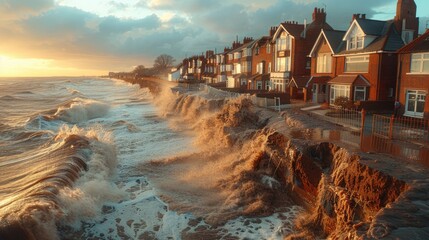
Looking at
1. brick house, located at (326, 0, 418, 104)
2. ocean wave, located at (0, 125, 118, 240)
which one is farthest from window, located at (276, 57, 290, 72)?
ocean wave, located at (0, 125, 118, 240)

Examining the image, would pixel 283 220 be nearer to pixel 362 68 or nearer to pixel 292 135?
pixel 292 135

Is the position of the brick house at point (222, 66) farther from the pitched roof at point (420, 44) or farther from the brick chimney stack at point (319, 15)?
the pitched roof at point (420, 44)

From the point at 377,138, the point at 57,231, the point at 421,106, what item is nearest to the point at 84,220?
the point at 57,231

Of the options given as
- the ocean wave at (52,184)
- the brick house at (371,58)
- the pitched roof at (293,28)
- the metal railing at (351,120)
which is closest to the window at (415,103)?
the brick house at (371,58)

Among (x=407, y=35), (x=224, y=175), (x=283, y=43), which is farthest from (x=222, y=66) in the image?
(x=224, y=175)

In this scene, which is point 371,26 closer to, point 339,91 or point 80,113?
point 339,91
